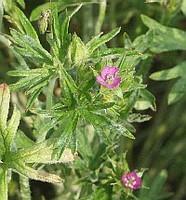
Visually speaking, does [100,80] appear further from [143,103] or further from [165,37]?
[165,37]

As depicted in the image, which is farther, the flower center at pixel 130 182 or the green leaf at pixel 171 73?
the green leaf at pixel 171 73

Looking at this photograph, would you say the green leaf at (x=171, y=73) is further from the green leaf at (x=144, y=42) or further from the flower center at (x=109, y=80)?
the flower center at (x=109, y=80)

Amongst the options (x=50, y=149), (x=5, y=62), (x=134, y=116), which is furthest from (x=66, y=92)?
(x=5, y=62)

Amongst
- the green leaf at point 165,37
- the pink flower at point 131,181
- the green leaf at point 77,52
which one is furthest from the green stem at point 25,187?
the green leaf at point 165,37

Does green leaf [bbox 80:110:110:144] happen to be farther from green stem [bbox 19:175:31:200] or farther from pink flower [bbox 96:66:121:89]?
green stem [bbox 19:175:31:200]

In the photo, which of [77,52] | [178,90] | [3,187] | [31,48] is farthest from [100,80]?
[178,90]

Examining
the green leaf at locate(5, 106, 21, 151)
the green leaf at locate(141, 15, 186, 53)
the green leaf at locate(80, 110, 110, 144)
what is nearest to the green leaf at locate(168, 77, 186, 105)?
the green leaf at locate(141, 15, 186, 53)
